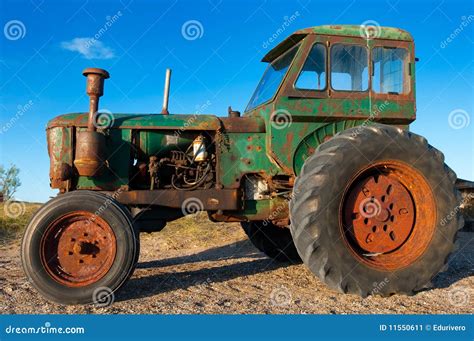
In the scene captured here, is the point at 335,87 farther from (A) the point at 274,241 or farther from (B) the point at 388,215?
(A) the point at 274,241

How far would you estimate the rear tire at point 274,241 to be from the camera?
7.17 m

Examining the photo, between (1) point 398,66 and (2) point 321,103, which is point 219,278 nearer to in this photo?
(2) point 321,103

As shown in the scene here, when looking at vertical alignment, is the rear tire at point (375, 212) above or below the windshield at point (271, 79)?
below

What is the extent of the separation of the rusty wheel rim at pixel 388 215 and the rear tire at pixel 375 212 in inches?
0.4

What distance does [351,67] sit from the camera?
19.3 feet

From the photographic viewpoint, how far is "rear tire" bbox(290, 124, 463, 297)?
4.77m

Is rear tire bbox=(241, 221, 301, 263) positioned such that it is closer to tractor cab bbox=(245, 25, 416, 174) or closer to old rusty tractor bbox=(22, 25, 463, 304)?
old rusty tractor bbox=(22, 25, 463, 304)

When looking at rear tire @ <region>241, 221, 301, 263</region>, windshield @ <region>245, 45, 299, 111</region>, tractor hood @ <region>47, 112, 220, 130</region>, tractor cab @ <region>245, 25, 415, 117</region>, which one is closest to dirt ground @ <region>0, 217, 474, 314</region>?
rear tire @ <region>241, 221, 301, 263</region>

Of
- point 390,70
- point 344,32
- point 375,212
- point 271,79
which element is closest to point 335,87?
point 344,32

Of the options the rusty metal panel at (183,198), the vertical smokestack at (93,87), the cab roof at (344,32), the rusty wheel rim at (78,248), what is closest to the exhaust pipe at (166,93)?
the vertical smokestack at (93,87)

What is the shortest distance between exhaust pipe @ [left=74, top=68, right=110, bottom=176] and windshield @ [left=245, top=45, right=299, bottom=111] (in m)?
2.05

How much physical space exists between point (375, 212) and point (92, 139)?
3.25 m

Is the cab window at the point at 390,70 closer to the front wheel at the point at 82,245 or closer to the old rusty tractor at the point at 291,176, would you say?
the old rusty tractor at the point at 291,176

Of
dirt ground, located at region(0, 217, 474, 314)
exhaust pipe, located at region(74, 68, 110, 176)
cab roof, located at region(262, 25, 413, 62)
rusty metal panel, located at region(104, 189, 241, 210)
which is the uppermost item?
cab roof, located at region(262, 25, 413, 62)
